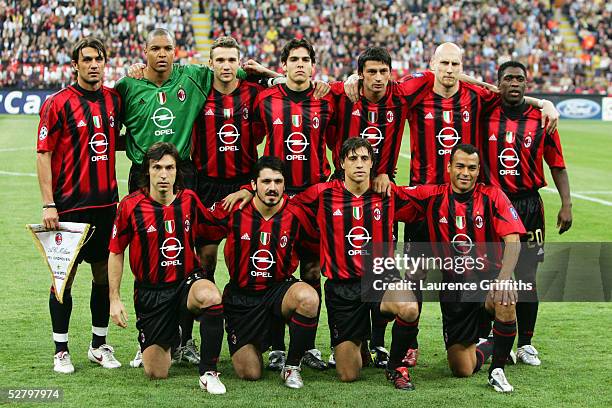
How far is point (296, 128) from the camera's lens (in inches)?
269

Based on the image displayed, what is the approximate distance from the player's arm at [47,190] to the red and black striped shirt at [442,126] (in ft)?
8.58

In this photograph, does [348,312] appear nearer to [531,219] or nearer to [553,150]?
[531,219]

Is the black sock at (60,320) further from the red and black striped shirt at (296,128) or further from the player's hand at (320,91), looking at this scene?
the player's hand at (320,91)

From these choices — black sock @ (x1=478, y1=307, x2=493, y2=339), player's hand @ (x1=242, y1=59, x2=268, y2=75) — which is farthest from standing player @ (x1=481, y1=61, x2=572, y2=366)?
player's hand @ (x1=242, y1=59, x2=268, y2=75)

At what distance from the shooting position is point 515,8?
36.8 metres

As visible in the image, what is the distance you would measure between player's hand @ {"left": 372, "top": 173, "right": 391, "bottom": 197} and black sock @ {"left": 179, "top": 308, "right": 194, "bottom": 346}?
1.51 meters

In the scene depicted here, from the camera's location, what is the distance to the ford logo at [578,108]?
29906mm

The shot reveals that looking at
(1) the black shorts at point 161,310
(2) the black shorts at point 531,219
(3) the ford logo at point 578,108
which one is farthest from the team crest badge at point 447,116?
(3) the ford logo at point 578,108

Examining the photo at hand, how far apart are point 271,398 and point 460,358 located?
136cm

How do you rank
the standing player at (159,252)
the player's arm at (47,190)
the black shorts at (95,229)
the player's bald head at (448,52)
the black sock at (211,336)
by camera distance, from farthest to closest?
Answer: the player's bald head at (448,52)
the black shorts at (95,229)
the player's arm at (47,190)
the standing player at (159,252)
the black sock at (211,336)

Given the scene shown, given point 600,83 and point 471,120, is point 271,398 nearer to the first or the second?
point 471,120

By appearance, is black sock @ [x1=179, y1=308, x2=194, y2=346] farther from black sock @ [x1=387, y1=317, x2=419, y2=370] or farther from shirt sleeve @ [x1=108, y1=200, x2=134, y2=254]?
black sock @ [x1=387, y1=317, x2=419, y2=370]

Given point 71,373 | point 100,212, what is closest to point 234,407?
point 71,373
